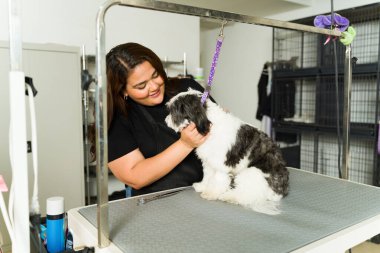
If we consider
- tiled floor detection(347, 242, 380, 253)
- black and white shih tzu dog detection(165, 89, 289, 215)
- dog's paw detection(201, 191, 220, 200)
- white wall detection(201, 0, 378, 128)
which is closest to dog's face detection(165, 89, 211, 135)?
black and white shih tzu dog detection(165, 89, 289, 215)

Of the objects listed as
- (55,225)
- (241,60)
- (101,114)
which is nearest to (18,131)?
(101,114)

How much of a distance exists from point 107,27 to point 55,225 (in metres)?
2.73

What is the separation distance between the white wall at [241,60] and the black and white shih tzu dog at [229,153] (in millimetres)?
3329

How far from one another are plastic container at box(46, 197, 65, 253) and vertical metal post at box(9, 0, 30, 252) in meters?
0.40

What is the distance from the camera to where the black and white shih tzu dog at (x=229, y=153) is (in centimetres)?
127

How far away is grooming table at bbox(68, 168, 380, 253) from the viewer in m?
0.83

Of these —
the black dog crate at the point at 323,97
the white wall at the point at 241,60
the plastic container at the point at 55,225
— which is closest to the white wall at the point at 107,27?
the white wall at the point at 241,60

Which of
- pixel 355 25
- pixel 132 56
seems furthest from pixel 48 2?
pixel 355 25

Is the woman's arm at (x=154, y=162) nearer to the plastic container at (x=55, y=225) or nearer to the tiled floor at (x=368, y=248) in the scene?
the plastic container at (x=55, y=225)

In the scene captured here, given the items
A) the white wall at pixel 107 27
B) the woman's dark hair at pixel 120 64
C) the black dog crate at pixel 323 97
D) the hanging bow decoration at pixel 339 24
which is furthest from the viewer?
the black dog crate at pixel 323 97

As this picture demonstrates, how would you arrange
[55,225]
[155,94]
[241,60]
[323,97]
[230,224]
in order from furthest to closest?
Result: [241,60] → [323,97] → [155,94] → [55,225] → [230,224]

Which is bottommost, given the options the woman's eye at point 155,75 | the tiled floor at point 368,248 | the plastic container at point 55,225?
the tiled floor at point 368,248

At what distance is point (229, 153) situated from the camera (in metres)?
1.37

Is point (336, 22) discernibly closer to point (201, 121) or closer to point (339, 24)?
point (339, 24)
